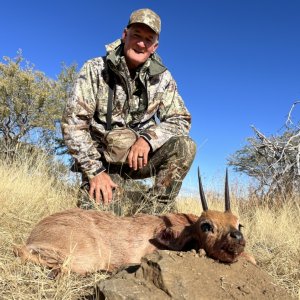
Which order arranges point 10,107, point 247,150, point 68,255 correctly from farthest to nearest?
point 10,107, point 247,150, point 68,255

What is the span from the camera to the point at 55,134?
14906 mm

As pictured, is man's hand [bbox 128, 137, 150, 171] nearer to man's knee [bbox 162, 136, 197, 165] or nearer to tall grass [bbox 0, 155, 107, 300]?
man's knee [bbox 162, 136, 197, 165]

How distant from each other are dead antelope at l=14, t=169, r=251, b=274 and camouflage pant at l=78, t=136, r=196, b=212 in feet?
5.40

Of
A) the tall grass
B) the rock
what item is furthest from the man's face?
the rock

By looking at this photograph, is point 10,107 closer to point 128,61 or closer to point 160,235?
point 128,61

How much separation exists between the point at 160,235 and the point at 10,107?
468 inches

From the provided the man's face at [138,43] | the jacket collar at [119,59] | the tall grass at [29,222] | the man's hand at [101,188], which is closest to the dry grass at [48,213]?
the tall grass at [29,222]

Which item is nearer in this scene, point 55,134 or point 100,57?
point 100,57

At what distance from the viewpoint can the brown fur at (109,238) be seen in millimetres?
3617

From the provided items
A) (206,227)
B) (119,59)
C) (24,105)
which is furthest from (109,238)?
(24,105)

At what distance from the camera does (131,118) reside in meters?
6.65

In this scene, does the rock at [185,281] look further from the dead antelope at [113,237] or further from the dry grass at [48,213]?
the dry grass at [48,213]

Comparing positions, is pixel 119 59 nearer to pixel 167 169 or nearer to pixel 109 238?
pixel 167 169

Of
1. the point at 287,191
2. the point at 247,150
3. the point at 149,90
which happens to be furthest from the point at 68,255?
the point at 247,150
